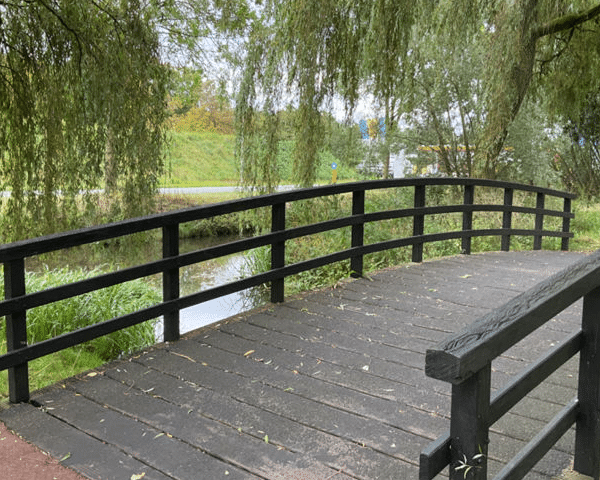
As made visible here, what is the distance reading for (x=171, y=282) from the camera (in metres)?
4.61

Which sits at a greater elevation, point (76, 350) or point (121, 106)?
point (121, 106)

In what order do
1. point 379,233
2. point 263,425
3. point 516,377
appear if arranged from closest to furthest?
1. point 516,377
2. point 263,425
3. point 379,233

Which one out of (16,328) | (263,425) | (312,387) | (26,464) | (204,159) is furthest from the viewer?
(204,159)

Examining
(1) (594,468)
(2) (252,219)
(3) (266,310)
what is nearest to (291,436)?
(1) (594,468)

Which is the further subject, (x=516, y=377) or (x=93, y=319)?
(x=93, y=319)

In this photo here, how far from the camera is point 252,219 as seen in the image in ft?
27.2

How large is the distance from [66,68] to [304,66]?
238cm

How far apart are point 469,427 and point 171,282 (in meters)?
3.16

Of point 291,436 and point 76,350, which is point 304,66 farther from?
point 291,436

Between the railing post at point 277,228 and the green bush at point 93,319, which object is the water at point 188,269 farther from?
the railing post at point 277,228

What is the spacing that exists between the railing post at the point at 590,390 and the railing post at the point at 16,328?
289 centimetres

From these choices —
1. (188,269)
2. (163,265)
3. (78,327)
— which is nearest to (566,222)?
(188,269)

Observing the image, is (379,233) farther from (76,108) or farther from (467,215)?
(76,108)

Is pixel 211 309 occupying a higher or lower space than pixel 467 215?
lower
